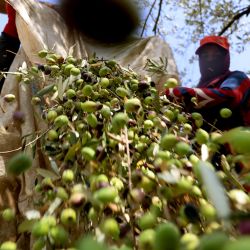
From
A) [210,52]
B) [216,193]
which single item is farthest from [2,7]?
[216,193]

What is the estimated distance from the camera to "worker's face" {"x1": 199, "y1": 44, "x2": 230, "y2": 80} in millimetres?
2051

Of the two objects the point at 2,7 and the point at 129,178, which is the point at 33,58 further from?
the point at 129,178

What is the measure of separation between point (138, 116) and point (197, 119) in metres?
0.17

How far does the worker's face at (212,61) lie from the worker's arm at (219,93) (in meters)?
0.30

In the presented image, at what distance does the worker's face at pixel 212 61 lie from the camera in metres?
2.05

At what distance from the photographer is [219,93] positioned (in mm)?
1554

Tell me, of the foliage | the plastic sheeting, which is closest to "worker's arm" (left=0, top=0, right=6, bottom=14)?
the plastic sheeting

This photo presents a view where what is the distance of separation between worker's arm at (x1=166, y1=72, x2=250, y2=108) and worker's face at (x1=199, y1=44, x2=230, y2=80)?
0.30m

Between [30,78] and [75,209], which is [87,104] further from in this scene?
[30,78]

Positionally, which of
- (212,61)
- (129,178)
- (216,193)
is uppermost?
(216,193)

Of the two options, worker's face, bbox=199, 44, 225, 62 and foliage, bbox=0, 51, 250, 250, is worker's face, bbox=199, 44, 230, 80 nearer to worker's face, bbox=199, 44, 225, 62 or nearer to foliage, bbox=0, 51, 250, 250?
worker's face, bbox=199, 44, 225, 62

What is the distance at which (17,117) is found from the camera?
959 millimetres

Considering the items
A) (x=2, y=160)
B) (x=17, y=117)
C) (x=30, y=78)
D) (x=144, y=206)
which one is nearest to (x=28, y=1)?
(x=30, y=78)

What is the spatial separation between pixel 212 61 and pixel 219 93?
0.58 meters
